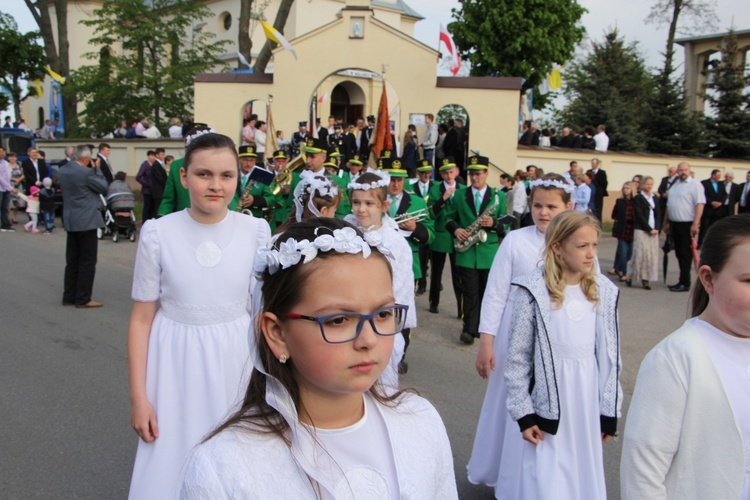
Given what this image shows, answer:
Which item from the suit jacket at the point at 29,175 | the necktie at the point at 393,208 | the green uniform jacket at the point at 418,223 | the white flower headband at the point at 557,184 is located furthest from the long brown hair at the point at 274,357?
the suit jacket at the point at 29,175

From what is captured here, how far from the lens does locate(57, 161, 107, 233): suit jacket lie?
10.1m

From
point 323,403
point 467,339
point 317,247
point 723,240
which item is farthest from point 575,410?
point 467,339

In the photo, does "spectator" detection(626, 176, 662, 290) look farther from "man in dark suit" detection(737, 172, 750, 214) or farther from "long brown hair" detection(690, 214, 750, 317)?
"long brown hair" detection(690, 214, 750, 317)

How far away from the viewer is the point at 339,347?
67.2 inches

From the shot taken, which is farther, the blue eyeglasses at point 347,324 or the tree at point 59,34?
the tree at point 59,34

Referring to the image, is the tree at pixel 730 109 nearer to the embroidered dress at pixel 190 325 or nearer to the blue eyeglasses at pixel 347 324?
the embroidered dress at pixel 190 325

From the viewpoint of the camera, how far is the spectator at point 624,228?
13656 millimetres

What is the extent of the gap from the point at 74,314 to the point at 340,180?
490 cm

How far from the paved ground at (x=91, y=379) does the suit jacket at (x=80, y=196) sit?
1.21 meters

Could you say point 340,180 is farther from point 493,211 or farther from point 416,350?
point 416,350

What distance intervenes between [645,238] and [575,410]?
9.90m

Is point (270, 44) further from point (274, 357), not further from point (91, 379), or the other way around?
point (274, 357)

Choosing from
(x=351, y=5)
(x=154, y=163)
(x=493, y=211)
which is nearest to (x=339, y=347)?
(x=493, y=211)

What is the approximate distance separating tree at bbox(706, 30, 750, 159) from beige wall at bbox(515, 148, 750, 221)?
11.1 feet
